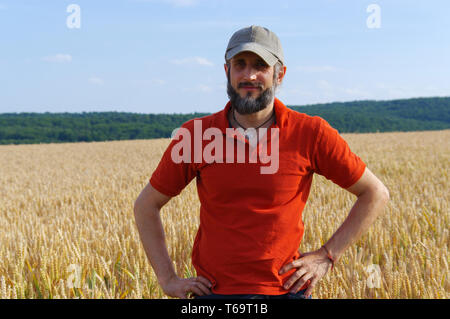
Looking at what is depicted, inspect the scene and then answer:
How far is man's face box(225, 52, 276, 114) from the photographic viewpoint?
78.8 inches

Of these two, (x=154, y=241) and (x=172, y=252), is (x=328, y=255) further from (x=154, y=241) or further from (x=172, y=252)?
(x=172, y=252)

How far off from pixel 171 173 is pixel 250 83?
0.59 meters

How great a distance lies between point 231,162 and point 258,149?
141 millimetres

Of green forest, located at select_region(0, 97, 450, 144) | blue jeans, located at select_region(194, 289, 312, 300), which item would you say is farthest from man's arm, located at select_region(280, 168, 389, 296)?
green forest, located at select_region(0, 97, 450, 144)

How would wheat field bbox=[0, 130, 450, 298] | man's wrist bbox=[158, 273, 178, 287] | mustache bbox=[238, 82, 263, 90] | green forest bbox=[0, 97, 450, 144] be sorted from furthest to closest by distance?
green forest bbox=[0, 97, 450, 144]
wheat field bbox=[0, 130, 450, 298]
man's wrist bbox=[158, 273, 178, 287]
mustache bbox=[238, 82, 263, 90]

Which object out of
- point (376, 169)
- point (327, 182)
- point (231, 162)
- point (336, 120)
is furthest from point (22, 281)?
point (336, 120)

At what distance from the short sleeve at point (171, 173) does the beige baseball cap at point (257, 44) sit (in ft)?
1.55

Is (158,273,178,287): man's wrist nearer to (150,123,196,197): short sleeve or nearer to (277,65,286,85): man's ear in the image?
(150,123,196,197): short sleeve

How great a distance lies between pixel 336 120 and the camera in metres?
61.4

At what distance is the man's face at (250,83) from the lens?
2.00 metres

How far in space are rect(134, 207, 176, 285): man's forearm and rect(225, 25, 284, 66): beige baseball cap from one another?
2.91 feet

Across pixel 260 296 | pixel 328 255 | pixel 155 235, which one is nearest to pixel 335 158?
pixel 328 255

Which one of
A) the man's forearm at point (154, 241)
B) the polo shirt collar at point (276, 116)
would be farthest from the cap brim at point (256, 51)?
the man's forearm at point (154, 241)

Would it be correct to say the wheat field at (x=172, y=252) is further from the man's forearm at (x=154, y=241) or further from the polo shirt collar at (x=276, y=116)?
the polo shirt collar at (x=276, y=116)
